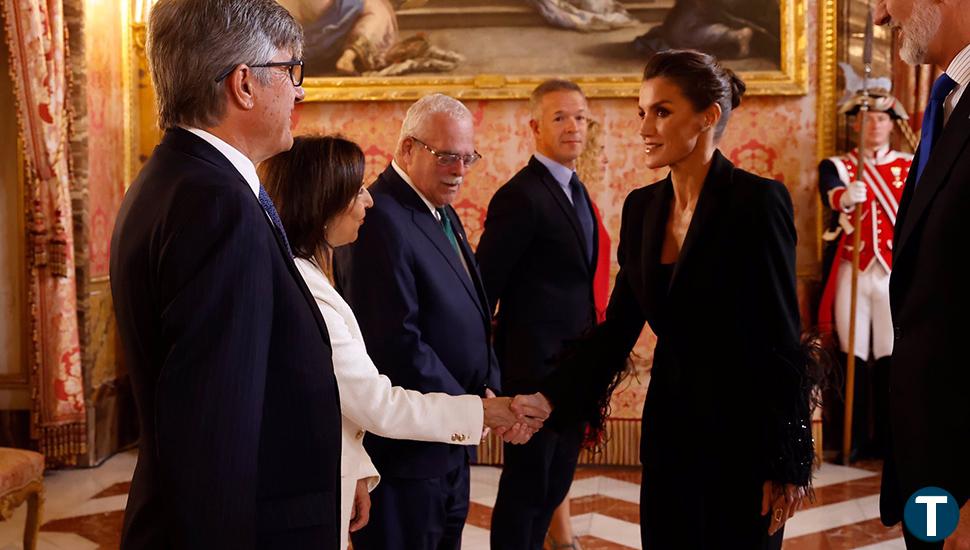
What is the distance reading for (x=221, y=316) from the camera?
1407 millimetres

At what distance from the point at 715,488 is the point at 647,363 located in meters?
3.62

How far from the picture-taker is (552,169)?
415cm

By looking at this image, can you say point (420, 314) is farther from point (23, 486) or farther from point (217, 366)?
point (23, 486)

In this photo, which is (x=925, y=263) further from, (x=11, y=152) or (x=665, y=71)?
(x=11, y=152)

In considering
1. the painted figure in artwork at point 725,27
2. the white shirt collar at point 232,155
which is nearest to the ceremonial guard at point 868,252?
the painted figure in artwork at point 725,27

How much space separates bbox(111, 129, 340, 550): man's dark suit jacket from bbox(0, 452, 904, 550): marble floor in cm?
297

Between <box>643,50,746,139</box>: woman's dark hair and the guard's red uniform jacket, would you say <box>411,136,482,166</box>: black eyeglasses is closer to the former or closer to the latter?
<box>643,50,746,139</box>: woman's dark hair

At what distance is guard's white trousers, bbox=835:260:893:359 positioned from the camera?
19.2 ft

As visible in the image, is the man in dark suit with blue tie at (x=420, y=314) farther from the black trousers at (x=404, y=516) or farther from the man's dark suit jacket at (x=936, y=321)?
the man's dark suit jacket at (x=936, y=321)

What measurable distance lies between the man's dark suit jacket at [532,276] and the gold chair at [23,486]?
186 cm

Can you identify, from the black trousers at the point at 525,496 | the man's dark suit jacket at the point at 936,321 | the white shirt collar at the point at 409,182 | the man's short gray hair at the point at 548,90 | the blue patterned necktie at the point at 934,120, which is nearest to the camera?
the man's dark suit jacket at the point at 936,321

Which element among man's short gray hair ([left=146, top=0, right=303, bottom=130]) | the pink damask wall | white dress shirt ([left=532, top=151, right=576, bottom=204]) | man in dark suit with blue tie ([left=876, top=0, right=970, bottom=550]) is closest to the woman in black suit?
man in dark suit with blue tie ([left=876, top=0, right=970, bottom=550])

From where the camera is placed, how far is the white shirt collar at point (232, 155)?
A: 61.4 inches

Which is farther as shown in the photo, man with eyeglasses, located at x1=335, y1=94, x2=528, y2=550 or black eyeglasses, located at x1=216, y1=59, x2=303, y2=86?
man with eyeglasses, located at x1=335, y1=94, x2=528, y2=550
